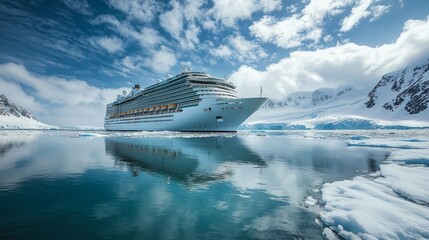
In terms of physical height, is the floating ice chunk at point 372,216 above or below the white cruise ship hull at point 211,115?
below

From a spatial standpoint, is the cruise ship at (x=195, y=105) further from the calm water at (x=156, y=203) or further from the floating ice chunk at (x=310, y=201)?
the floating ice chunk at (x=310, y=201)

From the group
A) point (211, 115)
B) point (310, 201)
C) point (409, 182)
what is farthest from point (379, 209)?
point (211, 115)

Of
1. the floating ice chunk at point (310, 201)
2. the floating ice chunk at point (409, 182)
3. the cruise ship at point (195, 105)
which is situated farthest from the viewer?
the cruise ship at point (195, 105)

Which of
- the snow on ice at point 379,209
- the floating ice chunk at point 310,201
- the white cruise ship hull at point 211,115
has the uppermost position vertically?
the white cruise ship hull at point 211,115

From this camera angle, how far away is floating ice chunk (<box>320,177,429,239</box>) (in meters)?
4.44

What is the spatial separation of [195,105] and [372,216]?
4887 cm

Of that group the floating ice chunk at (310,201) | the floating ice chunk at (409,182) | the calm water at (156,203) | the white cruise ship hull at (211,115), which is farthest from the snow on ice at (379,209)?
the white cruise ship hull at (211,115)

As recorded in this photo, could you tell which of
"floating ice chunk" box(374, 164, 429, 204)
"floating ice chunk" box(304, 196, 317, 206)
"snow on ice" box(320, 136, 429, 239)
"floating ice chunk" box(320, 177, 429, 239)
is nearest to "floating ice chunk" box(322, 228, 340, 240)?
"snow on ice" box(320, 136, 429, 239)

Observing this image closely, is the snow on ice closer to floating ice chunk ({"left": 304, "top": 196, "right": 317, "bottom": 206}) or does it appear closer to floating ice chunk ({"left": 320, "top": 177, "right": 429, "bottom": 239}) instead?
floating ice chunk ({"left": 320, "top": 177, "right": 429, "bottom": 239})

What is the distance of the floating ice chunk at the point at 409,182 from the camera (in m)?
6.82

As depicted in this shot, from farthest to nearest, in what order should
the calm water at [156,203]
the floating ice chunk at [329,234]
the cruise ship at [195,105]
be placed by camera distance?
the cruise ship at [195,105] → the calm water at [156,203] → the floating ice chunk at [329,234]

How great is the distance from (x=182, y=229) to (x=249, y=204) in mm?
2410

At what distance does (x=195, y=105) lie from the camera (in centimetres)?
5291

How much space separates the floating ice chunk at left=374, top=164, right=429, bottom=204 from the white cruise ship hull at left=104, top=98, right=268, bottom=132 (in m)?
39.4
